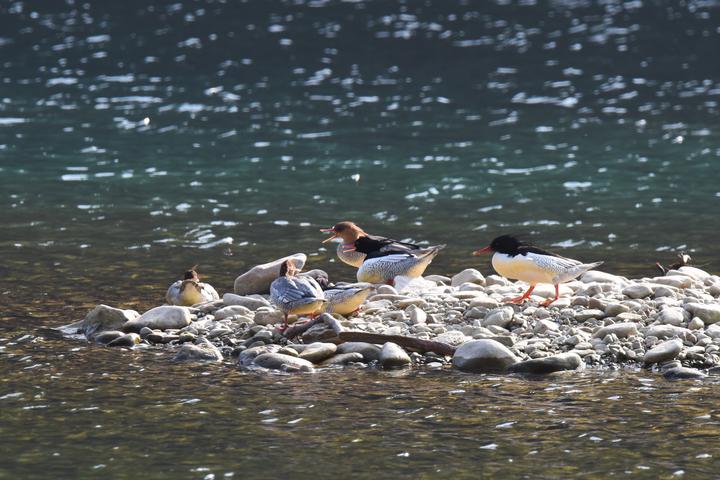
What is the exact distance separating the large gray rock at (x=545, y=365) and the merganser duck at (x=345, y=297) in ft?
9.35

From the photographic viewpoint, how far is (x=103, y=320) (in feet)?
54.5

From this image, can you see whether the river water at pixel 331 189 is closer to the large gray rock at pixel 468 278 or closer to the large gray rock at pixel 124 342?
the large gray rock at pixel 124 342

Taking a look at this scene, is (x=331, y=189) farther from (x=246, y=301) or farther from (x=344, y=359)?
(x=344, y=359)

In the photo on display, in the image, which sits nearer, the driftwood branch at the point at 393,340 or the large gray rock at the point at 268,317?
the driftwood branch at the point at 393,340

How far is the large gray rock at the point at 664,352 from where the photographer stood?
581 inches

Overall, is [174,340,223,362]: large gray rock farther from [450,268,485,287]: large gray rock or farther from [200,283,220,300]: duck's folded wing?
[450,268,485,287]: large gray rock

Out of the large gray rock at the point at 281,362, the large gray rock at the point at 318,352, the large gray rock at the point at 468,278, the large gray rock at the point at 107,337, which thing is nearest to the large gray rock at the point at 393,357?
the large gray rock at the point at 318,352

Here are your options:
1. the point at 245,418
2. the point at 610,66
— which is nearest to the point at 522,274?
the point at 245,418

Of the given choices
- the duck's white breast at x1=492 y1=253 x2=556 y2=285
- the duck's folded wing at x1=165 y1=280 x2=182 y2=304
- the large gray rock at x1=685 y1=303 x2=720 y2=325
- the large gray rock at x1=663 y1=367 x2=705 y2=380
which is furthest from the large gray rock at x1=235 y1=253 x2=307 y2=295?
the large gray rock at x1=663 y1=367 x2=705 y2=380

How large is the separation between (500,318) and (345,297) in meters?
2.09

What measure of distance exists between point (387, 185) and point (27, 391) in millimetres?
17394

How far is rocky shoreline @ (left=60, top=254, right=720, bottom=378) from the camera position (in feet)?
48.6

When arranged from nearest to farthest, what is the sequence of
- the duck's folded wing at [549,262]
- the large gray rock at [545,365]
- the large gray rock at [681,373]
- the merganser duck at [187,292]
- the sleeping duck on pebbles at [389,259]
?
the large gray rock at [681,373], the large gray rock at [545,365], the duck's folded wing at [549,262], the merganser duck at [187,292], the sleeping duck on pebbles at [389,259]

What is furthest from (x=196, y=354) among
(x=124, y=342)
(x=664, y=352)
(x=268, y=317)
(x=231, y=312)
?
(x=664, y=352)
